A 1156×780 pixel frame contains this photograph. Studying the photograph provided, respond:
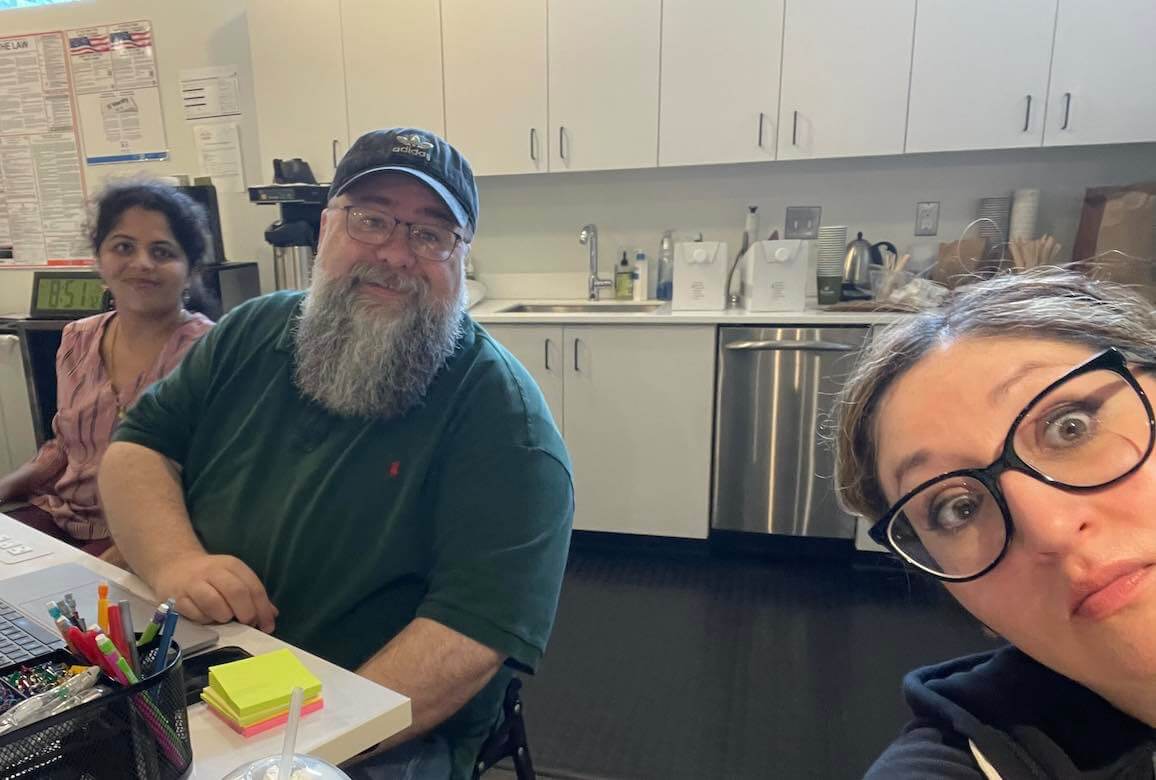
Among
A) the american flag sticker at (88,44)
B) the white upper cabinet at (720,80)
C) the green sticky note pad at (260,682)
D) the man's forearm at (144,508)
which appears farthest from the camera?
the american flag sticker at (88,44)

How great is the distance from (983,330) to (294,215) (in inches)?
113

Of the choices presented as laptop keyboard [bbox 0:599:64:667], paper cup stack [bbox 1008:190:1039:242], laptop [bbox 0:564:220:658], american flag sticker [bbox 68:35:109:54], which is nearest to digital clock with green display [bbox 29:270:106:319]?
american flag sticker [bbox 68:35:109:54]

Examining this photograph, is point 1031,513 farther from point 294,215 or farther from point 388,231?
point 294,215

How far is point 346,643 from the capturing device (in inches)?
41.1

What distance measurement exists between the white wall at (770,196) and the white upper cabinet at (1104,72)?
0.28 m

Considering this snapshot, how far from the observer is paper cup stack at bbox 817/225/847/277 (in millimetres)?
2805

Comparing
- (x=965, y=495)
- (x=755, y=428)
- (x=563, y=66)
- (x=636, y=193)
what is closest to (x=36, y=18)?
(x=563, y=66)

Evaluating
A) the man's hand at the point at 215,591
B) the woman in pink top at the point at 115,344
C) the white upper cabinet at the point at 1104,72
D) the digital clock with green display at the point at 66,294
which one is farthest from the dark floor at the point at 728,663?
the digital clock with green display at the point at 66,294

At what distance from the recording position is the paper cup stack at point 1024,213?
2.68 meters

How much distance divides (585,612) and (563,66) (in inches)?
80.6

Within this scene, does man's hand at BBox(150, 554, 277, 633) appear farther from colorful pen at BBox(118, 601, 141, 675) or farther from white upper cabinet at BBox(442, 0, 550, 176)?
white upper cabinet at BBox(442, 0, 550, 176)

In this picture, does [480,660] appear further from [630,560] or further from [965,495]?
[630,560]

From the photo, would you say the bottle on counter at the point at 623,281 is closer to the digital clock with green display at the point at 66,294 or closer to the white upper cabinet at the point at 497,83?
the white upper cabinet at the point at 497,83

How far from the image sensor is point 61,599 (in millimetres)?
853
